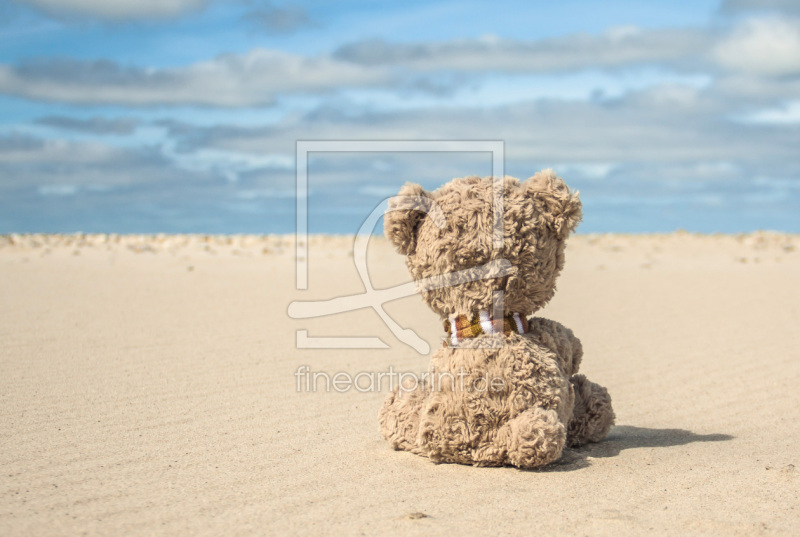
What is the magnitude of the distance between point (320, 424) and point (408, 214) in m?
1.95

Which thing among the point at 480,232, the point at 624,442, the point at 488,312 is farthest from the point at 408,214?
the point at 624,442

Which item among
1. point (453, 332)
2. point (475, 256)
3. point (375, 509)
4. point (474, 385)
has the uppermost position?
point (475, 256)

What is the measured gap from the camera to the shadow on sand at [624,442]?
14.0ft

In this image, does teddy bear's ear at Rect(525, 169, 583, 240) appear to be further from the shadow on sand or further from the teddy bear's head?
the shadow on sand

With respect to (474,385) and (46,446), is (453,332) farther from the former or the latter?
(46,446)

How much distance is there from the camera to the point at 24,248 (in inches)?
719

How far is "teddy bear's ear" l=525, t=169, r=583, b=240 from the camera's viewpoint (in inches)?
164

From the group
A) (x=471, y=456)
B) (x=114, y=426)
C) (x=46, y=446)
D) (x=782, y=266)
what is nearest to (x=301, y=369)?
(x=114, y=426)

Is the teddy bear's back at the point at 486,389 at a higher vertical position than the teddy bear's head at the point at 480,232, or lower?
lower

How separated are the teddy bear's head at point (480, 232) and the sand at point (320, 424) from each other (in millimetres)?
1011

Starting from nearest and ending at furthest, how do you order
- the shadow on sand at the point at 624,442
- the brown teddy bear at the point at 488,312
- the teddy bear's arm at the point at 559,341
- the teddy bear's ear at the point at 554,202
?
the brown teddy bear at the point at 488,312 → the teddy bear's ear at the point at 554,202 → the shadow on sand at the point at 624,442 → the teddy bear's arm at the point at 559,341

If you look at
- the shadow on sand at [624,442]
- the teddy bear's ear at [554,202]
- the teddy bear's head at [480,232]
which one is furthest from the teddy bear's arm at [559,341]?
the teddy bear's ear at [554,202]

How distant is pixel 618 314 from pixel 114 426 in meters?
7.59
